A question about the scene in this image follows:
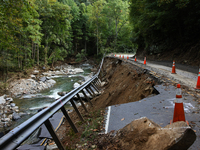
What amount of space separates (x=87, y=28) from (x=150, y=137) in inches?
2035

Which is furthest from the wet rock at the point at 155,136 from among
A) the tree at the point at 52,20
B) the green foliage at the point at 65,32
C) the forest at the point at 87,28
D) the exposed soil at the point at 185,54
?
the tree at the point at 52,20

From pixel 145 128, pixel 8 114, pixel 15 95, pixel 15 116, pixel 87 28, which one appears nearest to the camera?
pixel 145 128

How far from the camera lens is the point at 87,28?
5044cm

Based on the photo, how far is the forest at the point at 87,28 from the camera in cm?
1214

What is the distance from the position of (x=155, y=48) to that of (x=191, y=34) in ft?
21.3

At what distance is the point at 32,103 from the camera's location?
12008 millimetres

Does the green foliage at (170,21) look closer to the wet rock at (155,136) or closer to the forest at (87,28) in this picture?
the forest at (87,28)

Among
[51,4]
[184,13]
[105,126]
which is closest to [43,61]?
[51,4]

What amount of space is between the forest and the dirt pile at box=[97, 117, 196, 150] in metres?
7.03

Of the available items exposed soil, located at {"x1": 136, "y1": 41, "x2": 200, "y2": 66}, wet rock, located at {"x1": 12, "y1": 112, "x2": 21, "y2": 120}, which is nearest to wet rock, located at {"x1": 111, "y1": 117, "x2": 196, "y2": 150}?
wet rock, located at {"x1": 12, "y1": 112, "x2": 21, "y2": 120}

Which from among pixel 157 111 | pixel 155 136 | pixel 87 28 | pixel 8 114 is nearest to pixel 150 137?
pixel 155 136

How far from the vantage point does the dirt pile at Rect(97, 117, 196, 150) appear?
184 cm

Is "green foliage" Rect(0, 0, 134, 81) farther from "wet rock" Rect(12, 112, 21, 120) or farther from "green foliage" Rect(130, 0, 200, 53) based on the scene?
"green foliage" Rect(130, 0, 200, 53)

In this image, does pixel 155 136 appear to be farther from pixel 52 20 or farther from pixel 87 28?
pixel 87 28
